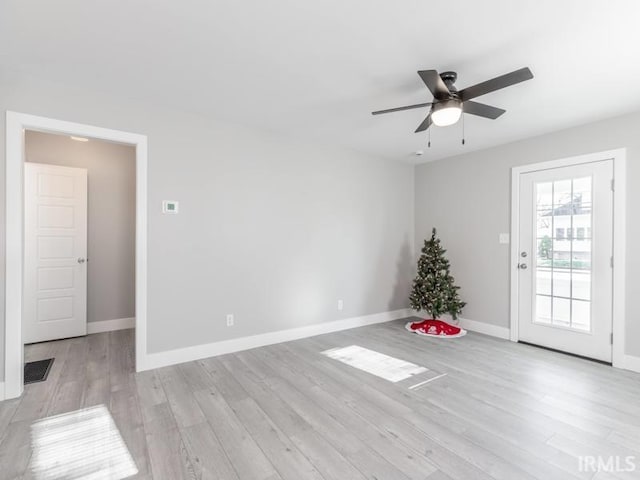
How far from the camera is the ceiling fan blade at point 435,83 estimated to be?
2047mm

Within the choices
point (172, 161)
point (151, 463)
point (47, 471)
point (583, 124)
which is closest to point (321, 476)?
point (151, 463)

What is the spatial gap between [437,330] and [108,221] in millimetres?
4863

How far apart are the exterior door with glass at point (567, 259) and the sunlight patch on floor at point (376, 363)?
6.18 feet

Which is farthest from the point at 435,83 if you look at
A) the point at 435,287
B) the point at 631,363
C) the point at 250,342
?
the point at 631,363

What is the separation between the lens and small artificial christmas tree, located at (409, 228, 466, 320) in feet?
14.3

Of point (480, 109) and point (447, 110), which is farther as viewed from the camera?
point (480, 109)

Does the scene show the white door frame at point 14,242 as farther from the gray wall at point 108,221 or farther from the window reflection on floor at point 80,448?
the gray wall at point 108,221

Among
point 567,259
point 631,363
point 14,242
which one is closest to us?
point 14,242

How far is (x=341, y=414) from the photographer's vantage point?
2299mm

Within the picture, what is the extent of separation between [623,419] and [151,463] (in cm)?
319

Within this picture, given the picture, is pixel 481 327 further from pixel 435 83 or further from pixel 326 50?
pixel 326 50

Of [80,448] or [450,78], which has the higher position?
[450,78]

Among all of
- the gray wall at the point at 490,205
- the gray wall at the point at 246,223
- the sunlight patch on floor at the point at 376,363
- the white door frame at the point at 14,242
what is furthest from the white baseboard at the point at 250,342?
the gray wall at the point at 490,205

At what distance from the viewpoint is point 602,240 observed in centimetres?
335
